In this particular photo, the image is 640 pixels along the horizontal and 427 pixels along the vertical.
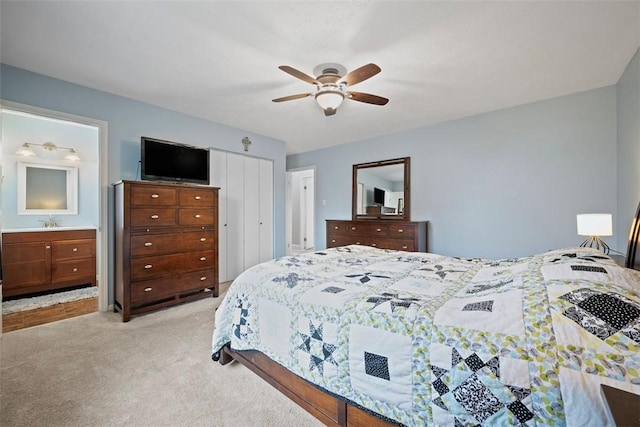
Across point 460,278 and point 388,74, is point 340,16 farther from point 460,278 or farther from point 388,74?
point 460,278

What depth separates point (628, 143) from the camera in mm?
2500

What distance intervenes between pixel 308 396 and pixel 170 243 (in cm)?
242

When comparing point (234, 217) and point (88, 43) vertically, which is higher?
point (88, 43)

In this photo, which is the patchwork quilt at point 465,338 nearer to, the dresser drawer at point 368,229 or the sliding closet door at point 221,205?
the dresser drawer at point 368,229

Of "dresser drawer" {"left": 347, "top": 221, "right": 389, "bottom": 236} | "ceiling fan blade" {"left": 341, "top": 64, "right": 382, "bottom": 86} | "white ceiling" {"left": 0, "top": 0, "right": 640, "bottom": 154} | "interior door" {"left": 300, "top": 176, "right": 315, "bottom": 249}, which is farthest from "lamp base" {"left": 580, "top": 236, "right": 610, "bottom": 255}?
"interior door" {"left": 300, "top": 176, "right": 315, "bottom": 249}

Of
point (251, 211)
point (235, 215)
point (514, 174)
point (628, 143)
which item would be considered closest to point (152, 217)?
point (235, 215)

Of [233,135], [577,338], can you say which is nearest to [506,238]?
[577,338]

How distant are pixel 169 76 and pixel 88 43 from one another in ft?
2.07

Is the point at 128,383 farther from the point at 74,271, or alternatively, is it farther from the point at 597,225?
the point at 597,225

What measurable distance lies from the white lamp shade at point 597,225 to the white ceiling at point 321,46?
1411 mm

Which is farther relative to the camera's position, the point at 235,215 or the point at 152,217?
the point at 235,215

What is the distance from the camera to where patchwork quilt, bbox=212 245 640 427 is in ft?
2.59

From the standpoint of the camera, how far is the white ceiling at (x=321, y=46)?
1798mm

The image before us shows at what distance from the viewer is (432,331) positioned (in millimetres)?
1045
